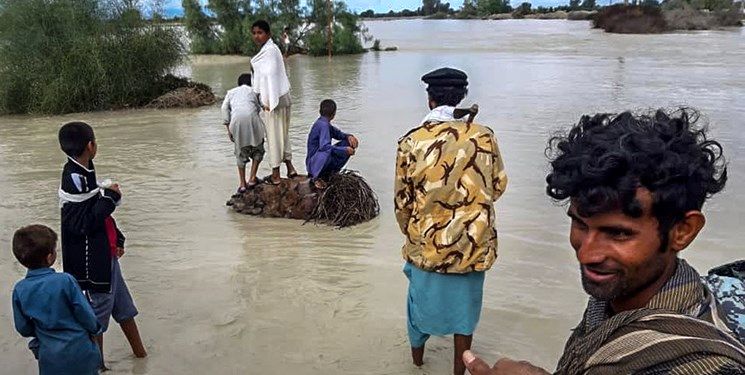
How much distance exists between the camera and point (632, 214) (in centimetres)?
130

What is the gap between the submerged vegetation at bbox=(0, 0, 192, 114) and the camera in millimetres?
15695

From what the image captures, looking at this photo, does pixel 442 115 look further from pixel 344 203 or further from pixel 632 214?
pixel 344 203

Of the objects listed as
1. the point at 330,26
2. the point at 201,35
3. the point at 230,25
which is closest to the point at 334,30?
the point at 330,26

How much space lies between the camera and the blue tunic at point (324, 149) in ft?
20.7

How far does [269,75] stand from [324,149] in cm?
98

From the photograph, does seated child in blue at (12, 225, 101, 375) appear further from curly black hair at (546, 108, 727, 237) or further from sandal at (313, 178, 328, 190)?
sandal at (313, 178, 328, 190)

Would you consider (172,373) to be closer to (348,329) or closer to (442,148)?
(348,329)

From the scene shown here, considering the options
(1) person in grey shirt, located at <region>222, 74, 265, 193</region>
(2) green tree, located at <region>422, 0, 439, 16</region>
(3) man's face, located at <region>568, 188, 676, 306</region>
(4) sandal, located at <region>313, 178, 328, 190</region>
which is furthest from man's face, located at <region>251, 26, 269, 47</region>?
(2) green tree, located at <region>422, 0, 439, 16</region>

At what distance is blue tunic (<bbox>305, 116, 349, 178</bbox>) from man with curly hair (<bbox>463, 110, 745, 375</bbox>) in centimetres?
500

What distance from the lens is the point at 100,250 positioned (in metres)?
3.29

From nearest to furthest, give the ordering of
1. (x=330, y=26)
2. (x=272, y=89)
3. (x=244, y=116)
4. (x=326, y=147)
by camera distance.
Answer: (x=326, y=147) → (x=272, y=89) → (x=244, y=116) → (x=330, y=26)

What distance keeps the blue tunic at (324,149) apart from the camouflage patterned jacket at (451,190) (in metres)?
3.14

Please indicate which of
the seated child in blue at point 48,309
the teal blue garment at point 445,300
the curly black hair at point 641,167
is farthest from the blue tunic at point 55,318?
the curly black hair at point 641,167

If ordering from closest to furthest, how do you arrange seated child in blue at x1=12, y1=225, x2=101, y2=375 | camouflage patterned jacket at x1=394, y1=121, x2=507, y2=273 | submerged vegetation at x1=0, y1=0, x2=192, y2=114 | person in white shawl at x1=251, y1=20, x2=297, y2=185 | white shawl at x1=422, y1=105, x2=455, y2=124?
seated child in blue at x1=12, y1=225, x2=101, y2=375, camouflage patterned jacket at x1=394, y1=121, x2=507, y2=273, white shawl at x1=422, y1=105, x2=455, y2=124, person in white shawl at x1=251, y1=20, x2=297, y2=185, submerged vegetation at x1=0, y1=0, x2=192, y2=114
